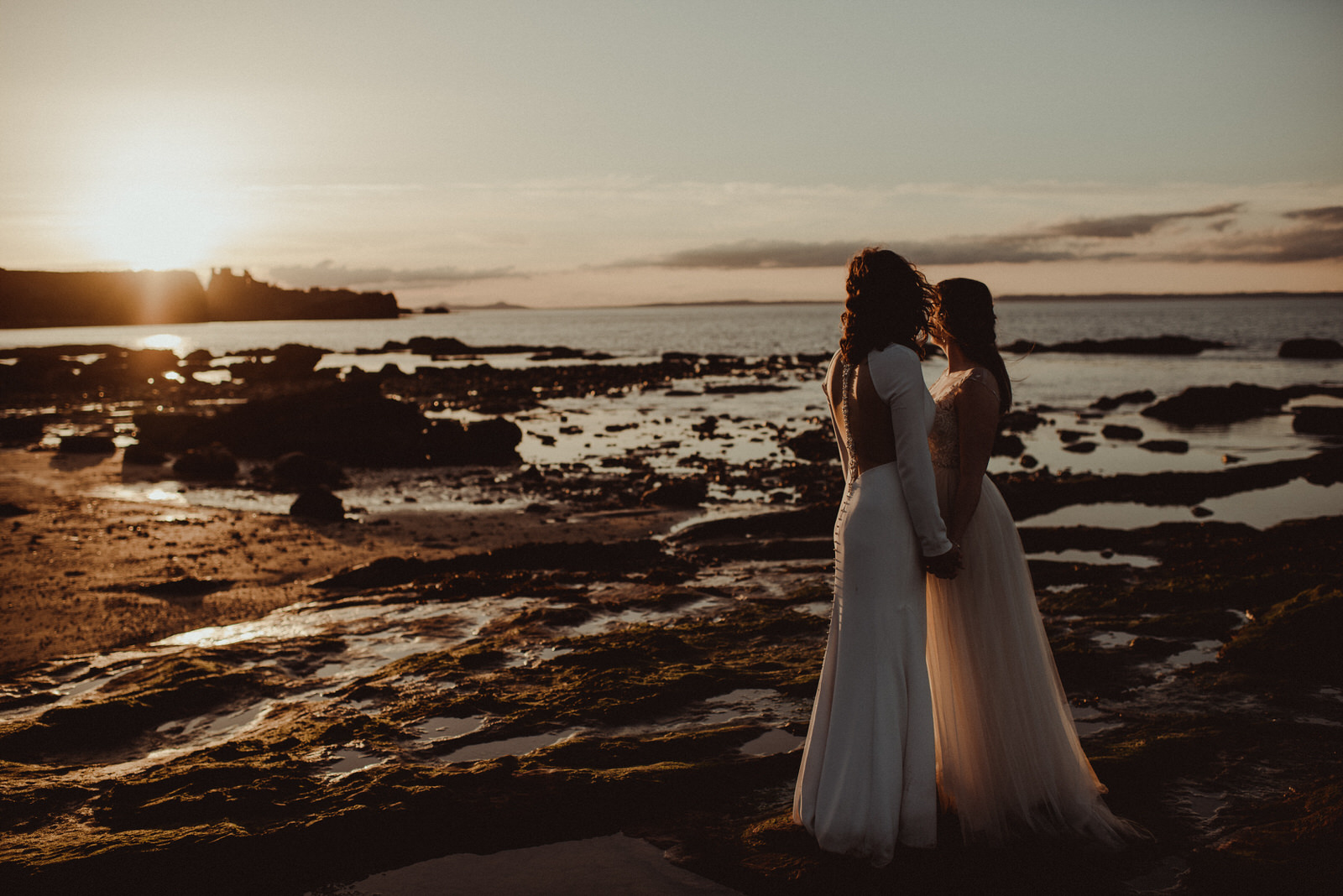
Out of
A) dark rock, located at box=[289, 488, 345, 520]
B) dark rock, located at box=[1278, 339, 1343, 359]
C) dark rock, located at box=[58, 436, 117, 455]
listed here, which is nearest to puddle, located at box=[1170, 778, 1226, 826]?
dark rock, located at box=[289, 488, 345, 520]

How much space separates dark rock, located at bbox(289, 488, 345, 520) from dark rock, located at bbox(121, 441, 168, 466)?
28.2 ft

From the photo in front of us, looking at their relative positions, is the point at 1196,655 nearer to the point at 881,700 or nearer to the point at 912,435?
the point at 881,700

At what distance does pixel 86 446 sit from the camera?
23109 millimetres

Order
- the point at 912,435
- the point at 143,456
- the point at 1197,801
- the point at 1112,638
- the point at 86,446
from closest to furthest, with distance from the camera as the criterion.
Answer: the point at 912,435 < the point at 1197,801 < the point at 1112,638 < the point at 143,456 < the point at 86,446

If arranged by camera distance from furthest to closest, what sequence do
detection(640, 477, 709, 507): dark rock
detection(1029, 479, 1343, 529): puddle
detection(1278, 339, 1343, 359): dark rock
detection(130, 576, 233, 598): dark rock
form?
detection(1278, 339, 1343, 359): dark rock → detection(640, 477, 709, 507): dark rock → detection(1029, 479, 1343, 529): puddle → detection(130, 576, 233, 598): dark rock

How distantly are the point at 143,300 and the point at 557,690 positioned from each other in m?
101

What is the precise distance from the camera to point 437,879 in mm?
4473

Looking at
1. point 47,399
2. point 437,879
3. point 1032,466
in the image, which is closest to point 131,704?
point 437,879

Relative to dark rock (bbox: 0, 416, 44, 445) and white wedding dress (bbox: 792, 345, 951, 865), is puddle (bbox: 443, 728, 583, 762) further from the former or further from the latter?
dark rock (bbox: 0, 416, 44, 445)

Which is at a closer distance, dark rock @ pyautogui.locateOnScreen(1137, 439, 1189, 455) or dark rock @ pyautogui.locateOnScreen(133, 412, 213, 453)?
dark rock @ pyautogui.locateOnScreen(1137, 439, 1189, 455)

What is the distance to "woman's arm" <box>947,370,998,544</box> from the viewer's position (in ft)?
14.4

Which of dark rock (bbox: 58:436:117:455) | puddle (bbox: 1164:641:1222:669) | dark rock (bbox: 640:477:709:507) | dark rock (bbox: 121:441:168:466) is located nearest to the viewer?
puddle (bbox: 1164:641:1222:669)

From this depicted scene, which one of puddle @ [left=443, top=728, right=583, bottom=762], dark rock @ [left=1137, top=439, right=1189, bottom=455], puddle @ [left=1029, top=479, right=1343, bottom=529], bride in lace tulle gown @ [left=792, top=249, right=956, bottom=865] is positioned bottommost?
puddle @ [left=1029, top=479, right=1343, bottom=529]

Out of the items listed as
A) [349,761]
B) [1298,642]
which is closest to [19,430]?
[349,761]
